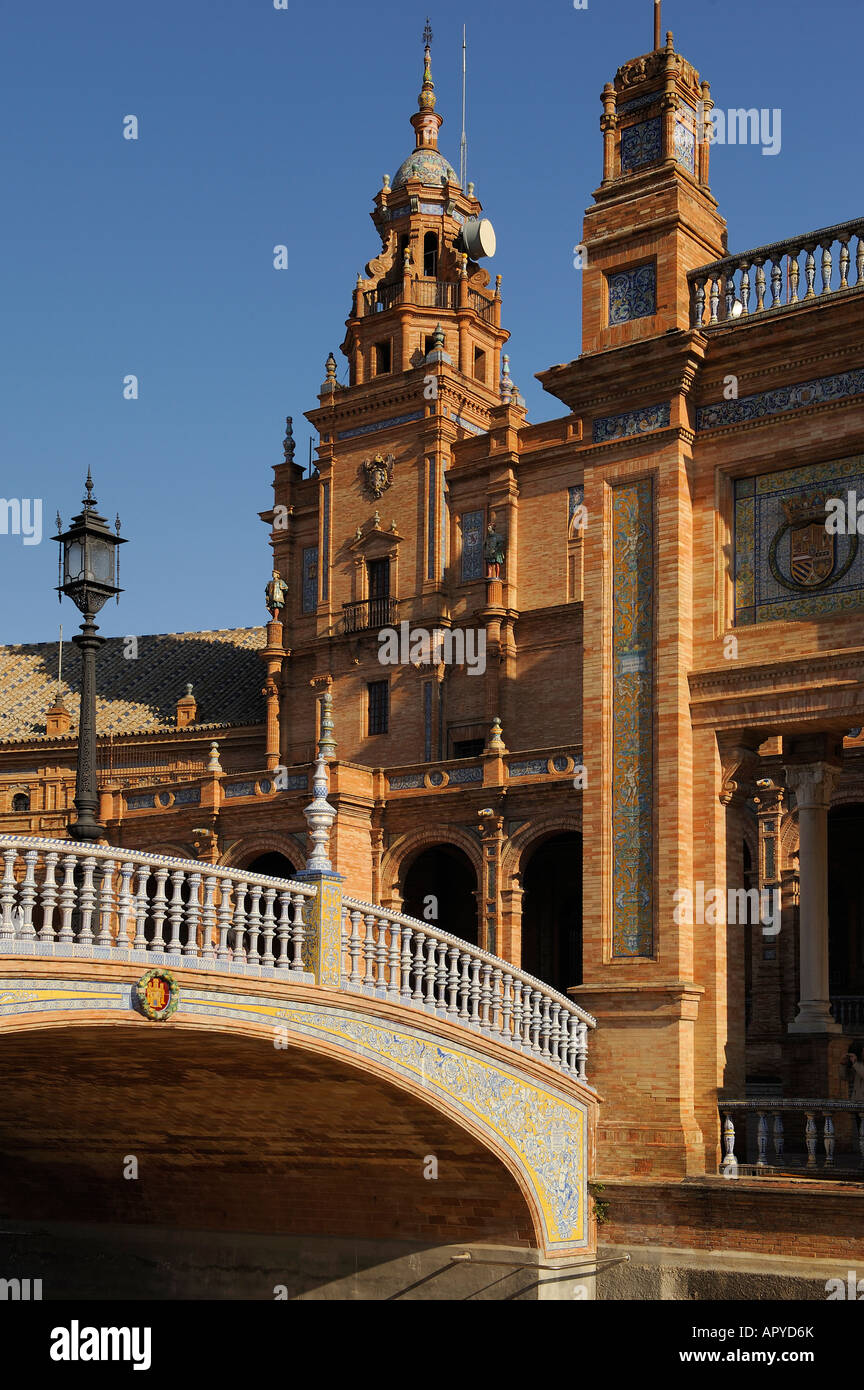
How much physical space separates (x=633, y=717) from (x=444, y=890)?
55.8ft

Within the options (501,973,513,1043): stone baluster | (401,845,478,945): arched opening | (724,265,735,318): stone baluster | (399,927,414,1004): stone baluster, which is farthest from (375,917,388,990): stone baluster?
(401,845,478,945): arched opening

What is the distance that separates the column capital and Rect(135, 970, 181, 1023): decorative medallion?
8.96 metres

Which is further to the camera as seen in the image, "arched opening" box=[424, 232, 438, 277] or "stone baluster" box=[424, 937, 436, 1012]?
"arched opening" box=[424, 232, 438, 277]

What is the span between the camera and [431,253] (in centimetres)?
4450

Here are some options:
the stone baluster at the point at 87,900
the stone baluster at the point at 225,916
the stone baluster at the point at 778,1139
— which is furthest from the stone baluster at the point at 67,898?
the stone baluster at the point at 778,1139

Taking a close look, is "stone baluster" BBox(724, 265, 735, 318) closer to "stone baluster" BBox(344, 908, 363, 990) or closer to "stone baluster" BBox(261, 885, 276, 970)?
"stone baluster" BBox(344, 908, 363, 990)

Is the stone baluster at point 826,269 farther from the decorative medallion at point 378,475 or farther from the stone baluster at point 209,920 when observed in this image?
the decorative medallion at point 378,475

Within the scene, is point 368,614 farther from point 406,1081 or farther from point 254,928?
point 254,928

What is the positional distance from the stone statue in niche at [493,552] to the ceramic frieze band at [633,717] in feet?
58.2

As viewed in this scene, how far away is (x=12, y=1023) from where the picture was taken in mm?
13312

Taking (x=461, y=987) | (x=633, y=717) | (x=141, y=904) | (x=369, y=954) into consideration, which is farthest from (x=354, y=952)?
(x=633, y=717)

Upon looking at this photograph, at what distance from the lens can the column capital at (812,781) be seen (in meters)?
20.8

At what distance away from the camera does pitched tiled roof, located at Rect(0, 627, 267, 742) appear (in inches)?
1896
